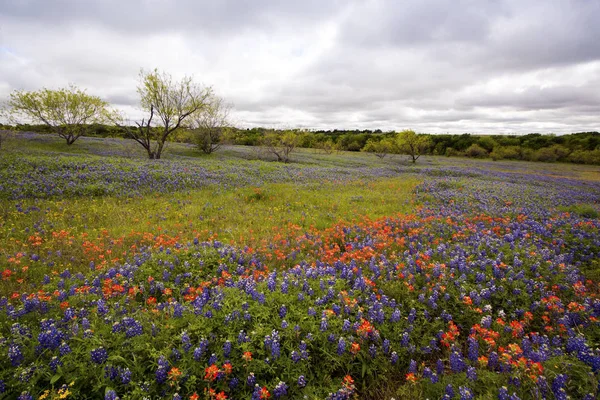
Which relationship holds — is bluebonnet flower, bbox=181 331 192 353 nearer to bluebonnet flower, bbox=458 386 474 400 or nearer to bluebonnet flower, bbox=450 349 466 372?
bluebonnet flower, bbox=458 386 474 400

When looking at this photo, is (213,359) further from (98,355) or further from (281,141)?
(281,141)

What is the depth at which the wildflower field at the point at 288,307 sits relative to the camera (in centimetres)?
320

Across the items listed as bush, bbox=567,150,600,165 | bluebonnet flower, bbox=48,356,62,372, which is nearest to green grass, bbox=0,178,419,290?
bluebonnet flower, bbox=48,356,62,372

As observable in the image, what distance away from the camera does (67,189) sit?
11.7 metres

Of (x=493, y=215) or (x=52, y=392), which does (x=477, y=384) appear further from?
(x=493, y=215)

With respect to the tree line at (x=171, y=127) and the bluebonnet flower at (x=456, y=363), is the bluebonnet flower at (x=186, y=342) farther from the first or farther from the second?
the tree line at (x=171, y=127)

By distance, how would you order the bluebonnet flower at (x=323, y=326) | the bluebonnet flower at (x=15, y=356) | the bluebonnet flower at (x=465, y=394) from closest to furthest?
the bluebonnet flower at (x=465, y=394) < the bluebonnet flower at (x=15, y=356) < the bluebonnet flower at (x=323, y=326)

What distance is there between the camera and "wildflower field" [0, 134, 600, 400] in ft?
10.5

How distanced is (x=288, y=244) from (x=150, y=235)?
13.0 ft

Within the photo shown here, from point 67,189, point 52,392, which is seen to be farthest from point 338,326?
point 67,189

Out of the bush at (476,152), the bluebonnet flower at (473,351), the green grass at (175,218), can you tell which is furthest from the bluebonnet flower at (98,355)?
the bush at (476,152)

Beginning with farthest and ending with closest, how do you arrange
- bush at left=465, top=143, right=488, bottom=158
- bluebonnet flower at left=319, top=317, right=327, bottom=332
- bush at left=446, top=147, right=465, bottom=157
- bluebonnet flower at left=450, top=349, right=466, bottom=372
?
bush at left=446, top=147, right=465, bottom=157
bush at left=465, top=143, right=488, bottom=158
bluebonnet flower at left=319, top=317, right=327, bottom=332
bluebonnet flower at left=450, top=349, right=466, bottom=372

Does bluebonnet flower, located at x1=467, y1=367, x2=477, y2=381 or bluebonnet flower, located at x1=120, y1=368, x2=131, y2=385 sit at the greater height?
bluebonnet flower, located at x1=120, y1=368, x2=131, y2=385

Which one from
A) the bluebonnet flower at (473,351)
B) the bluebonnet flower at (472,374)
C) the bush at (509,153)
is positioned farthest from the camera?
the bush at (509,153)
